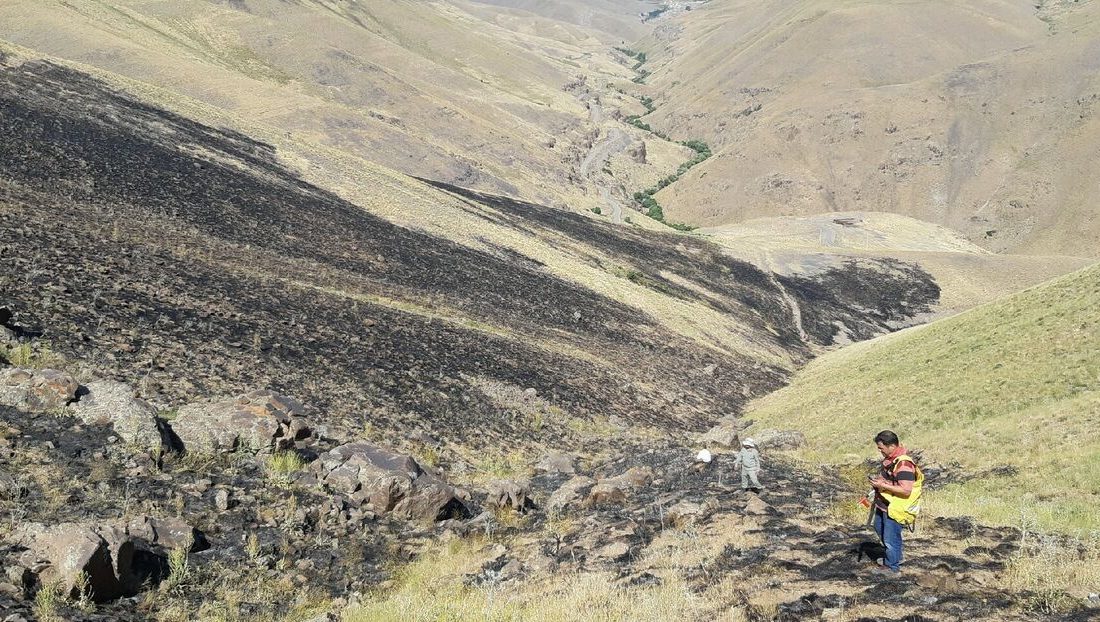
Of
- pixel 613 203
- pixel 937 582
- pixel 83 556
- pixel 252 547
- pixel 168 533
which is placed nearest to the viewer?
pixel 937 582

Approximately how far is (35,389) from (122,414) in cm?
172

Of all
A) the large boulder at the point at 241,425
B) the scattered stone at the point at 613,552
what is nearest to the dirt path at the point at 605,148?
the large boulder at the point at 241,425

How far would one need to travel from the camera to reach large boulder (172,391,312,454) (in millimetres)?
14562

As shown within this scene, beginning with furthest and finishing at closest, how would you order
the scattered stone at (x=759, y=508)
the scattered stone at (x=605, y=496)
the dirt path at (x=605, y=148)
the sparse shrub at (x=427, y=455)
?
the dirt path at (x=605, y=148)
the sparse shrub at (x=427, y=455)
the scattered stone at (x=605, y=496)
the scattered stone at (x=759, y=508)

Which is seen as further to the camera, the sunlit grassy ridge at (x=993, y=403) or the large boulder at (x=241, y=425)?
the sunlit grassy ridge at (x=993, y=403)

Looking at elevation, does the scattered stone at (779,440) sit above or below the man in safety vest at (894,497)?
below

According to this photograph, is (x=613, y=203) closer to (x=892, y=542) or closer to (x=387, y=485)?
(x=387, y=485)

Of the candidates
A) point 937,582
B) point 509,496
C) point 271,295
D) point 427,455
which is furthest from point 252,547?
point 271,295

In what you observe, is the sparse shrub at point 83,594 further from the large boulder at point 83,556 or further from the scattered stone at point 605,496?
the scattered stone at point 605,496

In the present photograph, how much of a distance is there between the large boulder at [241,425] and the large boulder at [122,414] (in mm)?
774

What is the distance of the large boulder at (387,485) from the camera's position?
46.4 feet

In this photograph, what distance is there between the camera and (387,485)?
14164 mm

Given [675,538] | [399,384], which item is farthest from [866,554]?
[399,384]

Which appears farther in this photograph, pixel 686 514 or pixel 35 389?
pixel 35 389
